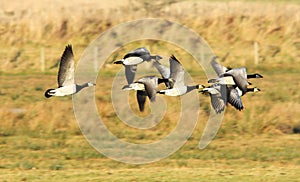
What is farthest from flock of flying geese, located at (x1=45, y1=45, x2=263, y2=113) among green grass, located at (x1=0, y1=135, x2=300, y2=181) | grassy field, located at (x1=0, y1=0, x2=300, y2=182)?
grassy field, located at (x1=0, y1=0, x2=300, y2=182)

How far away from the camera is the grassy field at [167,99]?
853 inches

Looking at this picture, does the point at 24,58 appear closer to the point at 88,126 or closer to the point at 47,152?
the point at 88,126

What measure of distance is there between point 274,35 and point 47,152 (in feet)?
67.5

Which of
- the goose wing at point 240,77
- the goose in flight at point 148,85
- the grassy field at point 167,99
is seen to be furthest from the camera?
the grassy field at point 167,99

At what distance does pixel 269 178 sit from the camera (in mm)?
19875

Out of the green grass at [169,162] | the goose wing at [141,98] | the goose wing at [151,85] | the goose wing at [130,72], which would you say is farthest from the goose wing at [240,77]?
the goose wing at [141,98]

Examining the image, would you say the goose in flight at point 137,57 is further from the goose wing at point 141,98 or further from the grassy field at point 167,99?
the grassy field at point 167,99

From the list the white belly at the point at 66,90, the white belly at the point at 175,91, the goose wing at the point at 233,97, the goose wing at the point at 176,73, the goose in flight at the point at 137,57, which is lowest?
the goose wing at the point at 233,97

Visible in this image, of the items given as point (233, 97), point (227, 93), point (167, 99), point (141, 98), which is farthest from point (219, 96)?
point (167, 99)

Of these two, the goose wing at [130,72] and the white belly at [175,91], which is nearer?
the white belly at [175,91]

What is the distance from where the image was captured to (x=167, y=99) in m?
28.2

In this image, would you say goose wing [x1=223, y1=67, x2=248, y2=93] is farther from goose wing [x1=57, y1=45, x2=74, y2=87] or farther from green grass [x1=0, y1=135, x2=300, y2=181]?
goose wing [x1=57, y1=45, x2=74, y2=87]

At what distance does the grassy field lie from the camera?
21.7 m

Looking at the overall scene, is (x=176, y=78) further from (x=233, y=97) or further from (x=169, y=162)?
(x=169, y=162)
